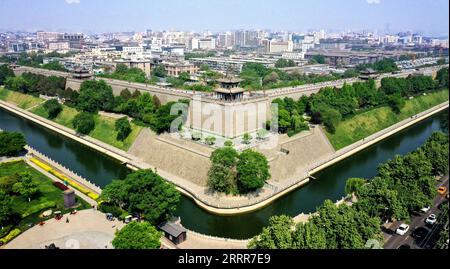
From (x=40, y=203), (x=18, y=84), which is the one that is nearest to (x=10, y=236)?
(x=40, y=203)

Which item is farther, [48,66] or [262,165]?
[48,66]

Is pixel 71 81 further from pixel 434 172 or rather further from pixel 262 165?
pixel 434 172

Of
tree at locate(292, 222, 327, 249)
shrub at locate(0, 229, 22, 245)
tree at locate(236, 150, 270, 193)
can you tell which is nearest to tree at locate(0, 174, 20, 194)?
shrub at locate(0, 229, 22, 245)

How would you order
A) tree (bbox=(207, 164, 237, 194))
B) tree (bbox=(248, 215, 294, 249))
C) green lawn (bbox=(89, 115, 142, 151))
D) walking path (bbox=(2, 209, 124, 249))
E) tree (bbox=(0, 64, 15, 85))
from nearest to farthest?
tree (bbox=(248, 215, 294, 249))
walking path (bbox=(2, 209, 124, 249))
tree (bbox=(207, 164, 237, 194))
green lawn (bbox=(89, 115, 142, 151))
tree (bbox=(0, 64, 15, 85))

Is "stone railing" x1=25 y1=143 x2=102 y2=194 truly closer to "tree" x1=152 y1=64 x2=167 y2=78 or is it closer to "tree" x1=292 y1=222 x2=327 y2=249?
"tree" x1=292 y1=222 x2=327 y2=249

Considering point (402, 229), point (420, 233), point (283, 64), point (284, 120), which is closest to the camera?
point (420, 233)

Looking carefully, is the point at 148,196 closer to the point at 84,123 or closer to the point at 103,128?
the point at 103,128
